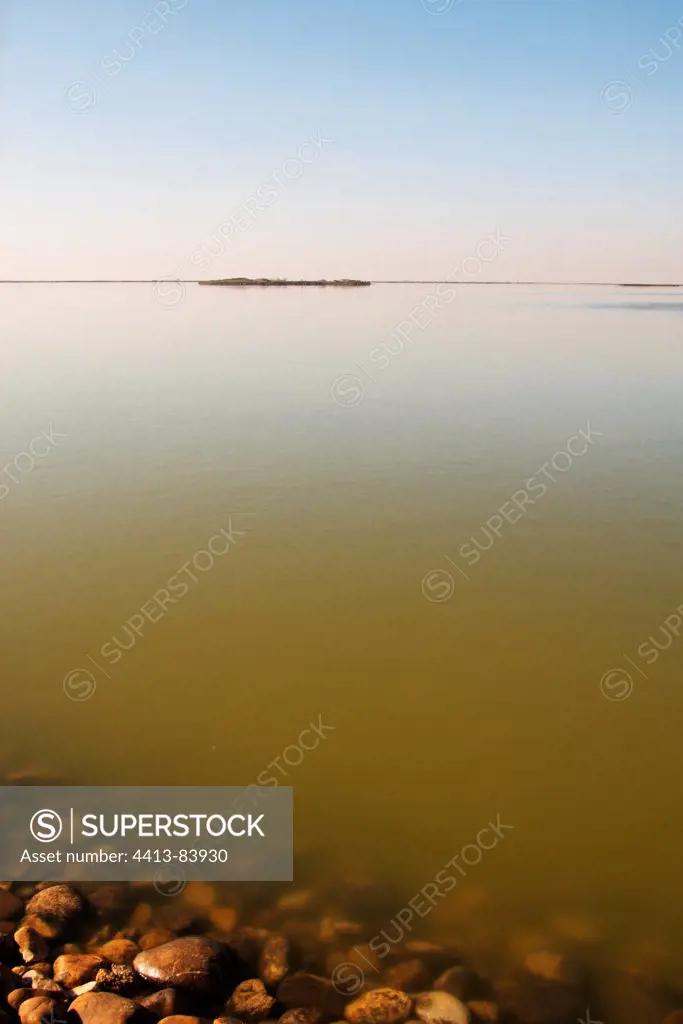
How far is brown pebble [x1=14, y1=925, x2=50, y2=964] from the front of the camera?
4516 mm

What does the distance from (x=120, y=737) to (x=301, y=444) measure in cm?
845

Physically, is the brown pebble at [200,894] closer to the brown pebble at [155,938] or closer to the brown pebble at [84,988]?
the brown pebble at [155,938]

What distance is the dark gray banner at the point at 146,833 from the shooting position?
524 cm

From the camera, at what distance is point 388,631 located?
775 centimetres

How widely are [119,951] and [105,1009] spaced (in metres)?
0.50

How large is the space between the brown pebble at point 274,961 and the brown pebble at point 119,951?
2.41ft

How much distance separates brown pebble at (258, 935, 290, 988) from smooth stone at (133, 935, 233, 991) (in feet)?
0.71

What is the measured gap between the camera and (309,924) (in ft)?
16.0

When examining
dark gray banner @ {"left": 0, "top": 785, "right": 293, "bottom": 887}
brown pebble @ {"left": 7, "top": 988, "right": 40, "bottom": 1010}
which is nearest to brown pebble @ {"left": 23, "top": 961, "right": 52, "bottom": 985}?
brown pebble @ {"left": 7, "top": 988, "right": 40, "bottom": 1010}

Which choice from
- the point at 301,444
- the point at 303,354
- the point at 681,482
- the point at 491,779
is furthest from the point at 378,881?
the point at 303,354

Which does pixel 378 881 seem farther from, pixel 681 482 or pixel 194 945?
pixel 681 482

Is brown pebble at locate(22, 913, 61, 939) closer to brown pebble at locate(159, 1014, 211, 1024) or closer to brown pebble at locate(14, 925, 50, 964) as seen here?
brown pebble at locate(14, 925, 50, 964)

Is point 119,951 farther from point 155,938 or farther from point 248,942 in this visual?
point 248,942

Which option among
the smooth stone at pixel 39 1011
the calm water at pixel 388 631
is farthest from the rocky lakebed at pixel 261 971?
the calm water at pixel 388 631
